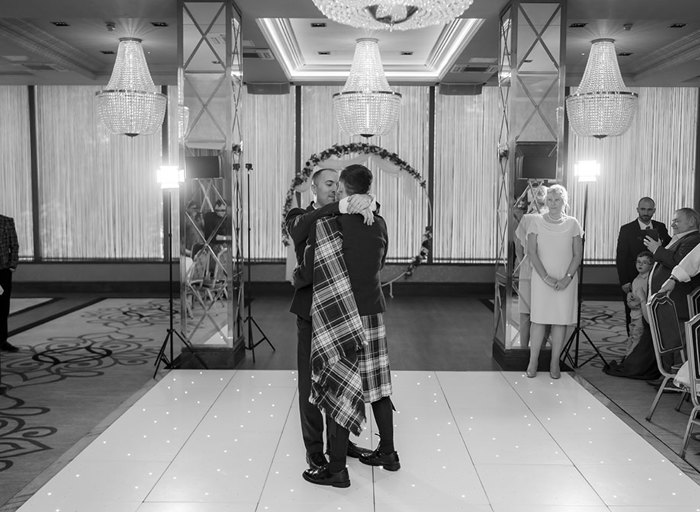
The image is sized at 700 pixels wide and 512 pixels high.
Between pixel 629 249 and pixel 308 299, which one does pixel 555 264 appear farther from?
pixel 308 299

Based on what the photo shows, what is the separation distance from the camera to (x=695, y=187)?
1251 centimetres

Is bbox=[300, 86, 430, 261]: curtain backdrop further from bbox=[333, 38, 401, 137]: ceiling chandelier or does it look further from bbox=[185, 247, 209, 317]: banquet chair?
bbox=[185, 247, 209, 317]: banquet chair

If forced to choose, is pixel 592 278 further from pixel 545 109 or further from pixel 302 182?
pixel 545 109

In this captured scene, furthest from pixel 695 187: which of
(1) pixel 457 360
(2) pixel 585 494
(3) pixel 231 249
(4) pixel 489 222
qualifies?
(2) pixel 585 494

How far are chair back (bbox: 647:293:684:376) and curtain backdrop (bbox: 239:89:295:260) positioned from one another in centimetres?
797

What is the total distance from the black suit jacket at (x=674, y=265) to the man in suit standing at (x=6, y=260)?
575 cm

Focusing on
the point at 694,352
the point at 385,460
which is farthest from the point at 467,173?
the point at 385,460

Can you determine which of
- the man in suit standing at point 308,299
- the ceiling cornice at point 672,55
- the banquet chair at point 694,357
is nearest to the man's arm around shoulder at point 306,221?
the man in suit standing at point 308,299

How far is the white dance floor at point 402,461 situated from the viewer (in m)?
3.93

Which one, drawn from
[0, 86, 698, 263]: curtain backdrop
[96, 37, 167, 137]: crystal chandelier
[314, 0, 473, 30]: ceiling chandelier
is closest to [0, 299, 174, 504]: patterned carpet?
[96, 37, 167, 137]: crystal chandelier

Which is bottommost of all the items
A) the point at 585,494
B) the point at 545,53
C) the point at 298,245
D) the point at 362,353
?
the point at 585,494

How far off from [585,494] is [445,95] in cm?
915

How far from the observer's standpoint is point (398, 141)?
1240 centimetres

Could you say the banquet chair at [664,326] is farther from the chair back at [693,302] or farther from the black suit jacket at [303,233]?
the black suit jacket at [303,233]
